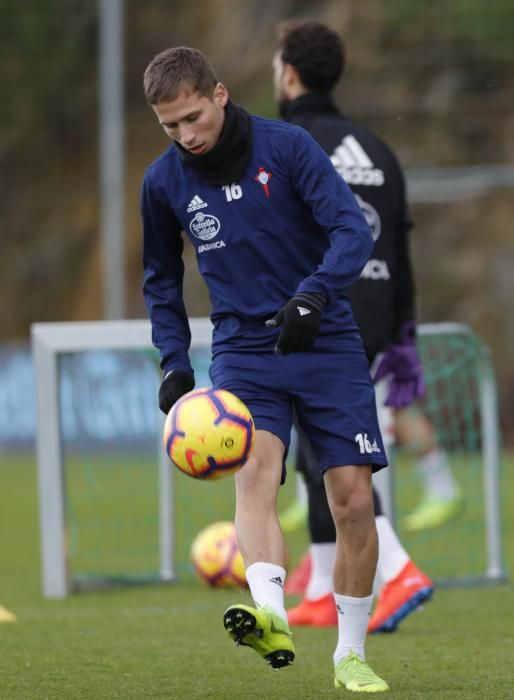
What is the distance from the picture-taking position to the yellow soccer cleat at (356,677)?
4812mm

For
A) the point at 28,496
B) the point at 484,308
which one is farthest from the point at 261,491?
the point at 484,308

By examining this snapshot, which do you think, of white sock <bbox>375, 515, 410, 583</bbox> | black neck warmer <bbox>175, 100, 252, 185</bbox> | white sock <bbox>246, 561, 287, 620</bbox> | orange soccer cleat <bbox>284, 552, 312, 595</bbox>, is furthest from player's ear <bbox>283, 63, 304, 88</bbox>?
orange soccer cleat <bbox>284, 552, 312, 595</bbox>

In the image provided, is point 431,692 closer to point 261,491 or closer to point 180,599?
point 261,491

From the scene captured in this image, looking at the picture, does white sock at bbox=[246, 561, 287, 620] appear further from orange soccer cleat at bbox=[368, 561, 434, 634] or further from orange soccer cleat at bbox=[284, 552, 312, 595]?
orange soccer cleat at bbox=[284, 552, 312, 595]

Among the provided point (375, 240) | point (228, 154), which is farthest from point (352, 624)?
point (375, 240)

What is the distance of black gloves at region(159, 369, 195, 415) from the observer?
4.91 metres

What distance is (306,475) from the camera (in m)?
6.39

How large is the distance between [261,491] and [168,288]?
81 cm

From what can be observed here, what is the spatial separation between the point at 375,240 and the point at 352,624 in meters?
1.94

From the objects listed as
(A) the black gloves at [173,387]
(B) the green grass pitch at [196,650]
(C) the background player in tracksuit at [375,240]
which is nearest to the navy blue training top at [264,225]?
(A) the black gloves at [173,387]

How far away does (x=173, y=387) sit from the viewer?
4.94 metres

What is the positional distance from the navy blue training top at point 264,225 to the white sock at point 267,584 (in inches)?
27.4

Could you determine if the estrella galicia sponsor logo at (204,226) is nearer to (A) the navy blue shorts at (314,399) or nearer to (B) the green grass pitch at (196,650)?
(A) the navy blue shorts at (314,399)

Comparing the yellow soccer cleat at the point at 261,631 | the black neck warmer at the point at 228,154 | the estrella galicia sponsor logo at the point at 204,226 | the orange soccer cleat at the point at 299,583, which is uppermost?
the black neck warmer at the point at 228,154
